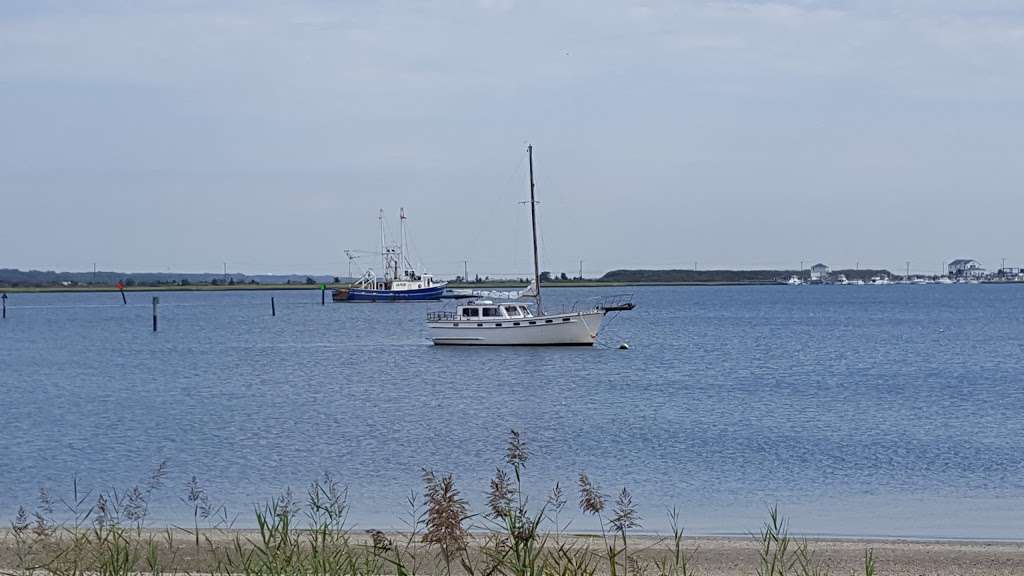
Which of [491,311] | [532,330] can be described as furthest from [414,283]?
[532,330]

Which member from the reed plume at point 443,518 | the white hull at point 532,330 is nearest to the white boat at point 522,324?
the white hull at point 532,330

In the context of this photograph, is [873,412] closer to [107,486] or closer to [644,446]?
[644,446]

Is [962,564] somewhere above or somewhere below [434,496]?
below

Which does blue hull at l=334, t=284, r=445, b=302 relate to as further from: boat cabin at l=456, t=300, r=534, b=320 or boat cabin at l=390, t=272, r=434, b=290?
boat cabin at l=456, t=300, r=534, b=320

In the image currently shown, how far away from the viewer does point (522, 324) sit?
59.2m

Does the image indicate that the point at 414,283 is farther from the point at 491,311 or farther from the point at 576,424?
the point at 576,424

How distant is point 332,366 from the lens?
57.5 m

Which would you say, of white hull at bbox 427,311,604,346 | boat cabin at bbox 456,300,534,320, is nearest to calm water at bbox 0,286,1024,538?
white hull at bbox 427,311,604,346

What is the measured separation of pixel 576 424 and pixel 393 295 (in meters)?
115

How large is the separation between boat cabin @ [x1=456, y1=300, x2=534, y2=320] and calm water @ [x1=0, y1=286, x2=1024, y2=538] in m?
1.75

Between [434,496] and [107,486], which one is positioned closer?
[434,496]

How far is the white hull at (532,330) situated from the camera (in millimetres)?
59312

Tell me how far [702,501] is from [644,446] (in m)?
7.14

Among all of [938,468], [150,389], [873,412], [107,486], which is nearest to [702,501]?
[938,468]
